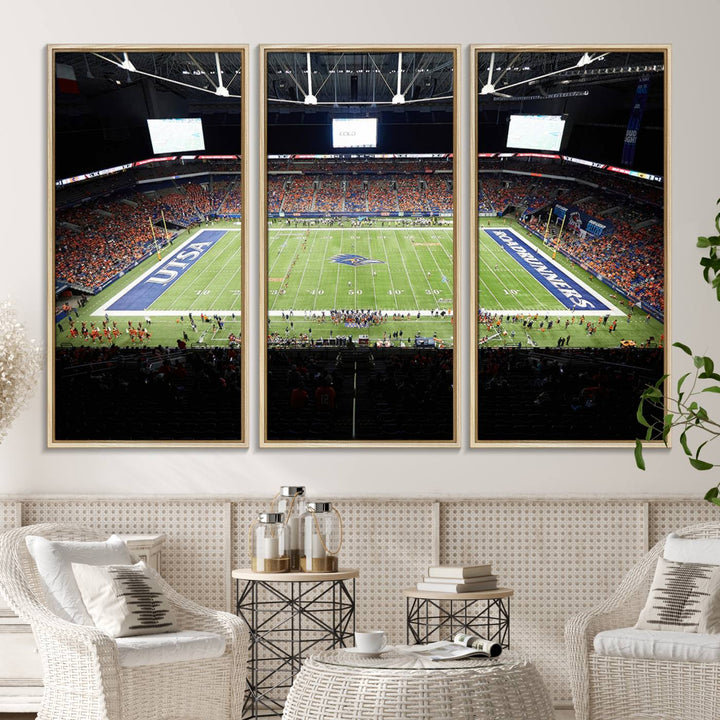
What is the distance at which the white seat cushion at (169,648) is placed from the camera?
11.7ft

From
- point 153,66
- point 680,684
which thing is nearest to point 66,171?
point 153,66

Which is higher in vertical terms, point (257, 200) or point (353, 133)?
point (353, 133)

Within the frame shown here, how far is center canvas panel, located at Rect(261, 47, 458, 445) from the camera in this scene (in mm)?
4809

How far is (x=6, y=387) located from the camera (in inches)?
172

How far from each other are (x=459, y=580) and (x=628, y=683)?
79 cm

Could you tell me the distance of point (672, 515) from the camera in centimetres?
475

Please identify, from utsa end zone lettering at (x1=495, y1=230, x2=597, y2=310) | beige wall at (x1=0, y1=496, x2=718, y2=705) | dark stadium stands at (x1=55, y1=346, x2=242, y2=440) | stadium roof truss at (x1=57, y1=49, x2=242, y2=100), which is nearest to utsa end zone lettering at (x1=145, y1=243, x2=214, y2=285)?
dark stadium stands at (x1=55, y1=346, x2=242, y2=440)

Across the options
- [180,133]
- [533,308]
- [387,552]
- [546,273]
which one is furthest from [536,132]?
[387,552]

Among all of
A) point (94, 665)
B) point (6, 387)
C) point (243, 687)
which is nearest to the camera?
point (94, 665)

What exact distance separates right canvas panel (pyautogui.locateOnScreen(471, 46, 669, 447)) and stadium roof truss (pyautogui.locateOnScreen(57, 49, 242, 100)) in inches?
50.4

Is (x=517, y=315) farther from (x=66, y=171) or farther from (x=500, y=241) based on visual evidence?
(x=66, y=171)

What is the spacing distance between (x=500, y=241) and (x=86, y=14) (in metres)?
2.45

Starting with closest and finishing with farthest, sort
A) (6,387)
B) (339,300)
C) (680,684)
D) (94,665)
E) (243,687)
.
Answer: (94,665) < (680,684) < (243,687) < (6,387) < (339,300)

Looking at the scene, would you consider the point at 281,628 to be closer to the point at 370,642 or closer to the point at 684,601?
the point at 370,642
